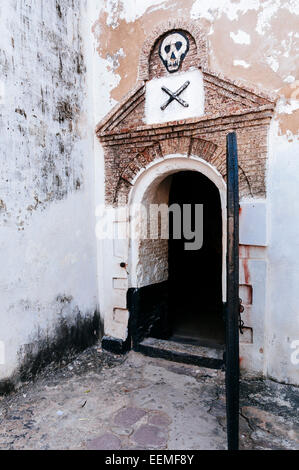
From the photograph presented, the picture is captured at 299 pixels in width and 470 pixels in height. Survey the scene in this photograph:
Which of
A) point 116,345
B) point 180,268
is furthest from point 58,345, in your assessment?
point 180,268

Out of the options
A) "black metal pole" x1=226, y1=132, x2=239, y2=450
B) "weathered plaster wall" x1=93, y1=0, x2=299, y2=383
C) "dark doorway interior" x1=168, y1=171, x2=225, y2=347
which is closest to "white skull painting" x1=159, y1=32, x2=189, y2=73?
"weathered plaster wall" x1=93, y1=0, x2=299, y2=383

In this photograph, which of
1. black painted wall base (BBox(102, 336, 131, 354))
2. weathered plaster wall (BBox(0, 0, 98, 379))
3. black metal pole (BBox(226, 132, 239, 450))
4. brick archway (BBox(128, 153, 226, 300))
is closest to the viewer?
black metal pole (BBox(226, 132, 239, 450))

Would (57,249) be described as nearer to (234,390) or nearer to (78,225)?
(78,225)

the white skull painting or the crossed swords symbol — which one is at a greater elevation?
the white skull painting

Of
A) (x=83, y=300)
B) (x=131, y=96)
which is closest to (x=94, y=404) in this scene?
(x=83, y=300)

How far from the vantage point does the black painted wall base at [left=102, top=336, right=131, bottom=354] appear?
4.89 metres

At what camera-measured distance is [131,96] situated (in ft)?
15.4

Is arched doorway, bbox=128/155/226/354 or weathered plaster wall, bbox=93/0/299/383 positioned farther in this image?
arched doorway, bbox=128/155/226/354

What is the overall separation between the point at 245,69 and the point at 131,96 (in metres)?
1.58

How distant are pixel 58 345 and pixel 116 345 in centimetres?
88

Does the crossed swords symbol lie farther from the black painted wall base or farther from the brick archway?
the black painted wall base

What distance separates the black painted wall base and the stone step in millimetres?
155

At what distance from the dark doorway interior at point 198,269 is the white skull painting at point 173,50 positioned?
2.28m

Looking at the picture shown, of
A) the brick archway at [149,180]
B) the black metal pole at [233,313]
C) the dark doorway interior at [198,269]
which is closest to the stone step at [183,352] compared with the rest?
the brick archway at [149,180]
